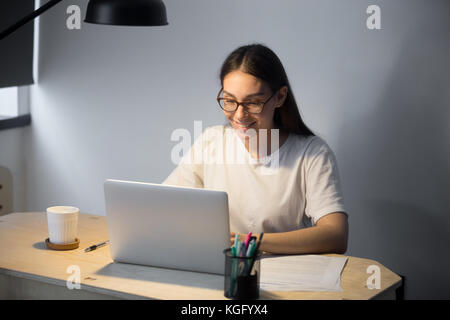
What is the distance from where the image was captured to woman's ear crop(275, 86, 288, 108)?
1.95 m

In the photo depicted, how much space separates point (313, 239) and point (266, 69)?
55 cm

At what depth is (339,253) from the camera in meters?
1.75

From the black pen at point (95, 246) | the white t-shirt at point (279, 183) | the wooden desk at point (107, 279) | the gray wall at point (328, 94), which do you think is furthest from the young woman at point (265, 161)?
the gray wall at point (328, 94)

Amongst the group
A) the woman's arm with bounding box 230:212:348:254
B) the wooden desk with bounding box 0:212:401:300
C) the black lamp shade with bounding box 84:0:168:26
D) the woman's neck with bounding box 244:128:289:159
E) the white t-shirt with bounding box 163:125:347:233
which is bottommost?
the wooden desk with bounding box 0:212:401:300

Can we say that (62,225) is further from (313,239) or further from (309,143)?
(309,143)

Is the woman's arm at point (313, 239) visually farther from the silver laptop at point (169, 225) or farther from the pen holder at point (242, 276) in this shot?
the pen holder at point (242, 276)

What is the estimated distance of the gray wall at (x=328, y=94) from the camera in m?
2.32

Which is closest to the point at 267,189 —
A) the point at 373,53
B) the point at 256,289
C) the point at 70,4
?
the point at 256,289

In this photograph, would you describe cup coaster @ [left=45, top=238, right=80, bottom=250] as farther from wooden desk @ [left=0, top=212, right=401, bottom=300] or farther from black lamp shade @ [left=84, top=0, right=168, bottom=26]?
black lamp shade @ [left=84, top=0, right=168, bottom=26]

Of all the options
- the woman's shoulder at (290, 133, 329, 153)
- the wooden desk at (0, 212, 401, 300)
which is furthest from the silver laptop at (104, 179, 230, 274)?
the woman's shoulder at (290, 133, 329, 153)

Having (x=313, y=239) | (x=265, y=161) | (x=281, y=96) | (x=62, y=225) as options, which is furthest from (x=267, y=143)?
(x=62, y=225)

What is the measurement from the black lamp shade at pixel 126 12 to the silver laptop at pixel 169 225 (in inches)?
18.1

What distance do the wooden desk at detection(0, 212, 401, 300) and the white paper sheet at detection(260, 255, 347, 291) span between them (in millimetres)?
24

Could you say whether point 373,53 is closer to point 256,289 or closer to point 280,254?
point 280,254
